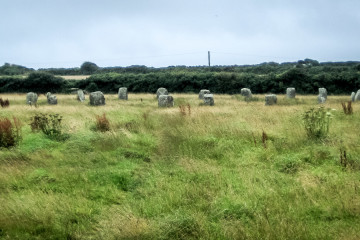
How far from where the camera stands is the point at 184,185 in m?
6.10

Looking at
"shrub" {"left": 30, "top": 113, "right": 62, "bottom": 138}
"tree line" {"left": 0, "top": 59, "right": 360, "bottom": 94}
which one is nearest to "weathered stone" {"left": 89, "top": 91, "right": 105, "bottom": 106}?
"shrub" {"left": 30, "top": 113, "right": 62, "bottom": 138}

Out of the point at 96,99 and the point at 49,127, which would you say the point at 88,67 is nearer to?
the point at 96,99

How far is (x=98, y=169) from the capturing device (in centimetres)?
736

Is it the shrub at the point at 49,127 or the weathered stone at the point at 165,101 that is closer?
the shrub at the point at 49,127

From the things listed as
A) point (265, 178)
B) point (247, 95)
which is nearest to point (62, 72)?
point (247, 95)

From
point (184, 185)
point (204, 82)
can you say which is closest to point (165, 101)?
point (184, 185)

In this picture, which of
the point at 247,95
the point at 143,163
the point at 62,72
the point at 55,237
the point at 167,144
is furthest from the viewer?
the point at 62,72

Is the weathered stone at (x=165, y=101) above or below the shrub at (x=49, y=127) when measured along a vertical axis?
below

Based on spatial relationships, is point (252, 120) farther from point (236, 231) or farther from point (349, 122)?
point (236, 231)

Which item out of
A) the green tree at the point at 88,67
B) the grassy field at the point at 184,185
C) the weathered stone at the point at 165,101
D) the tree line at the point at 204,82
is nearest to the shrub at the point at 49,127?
the grassy field at the point at 184,185

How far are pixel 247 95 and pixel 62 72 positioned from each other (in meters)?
67.0

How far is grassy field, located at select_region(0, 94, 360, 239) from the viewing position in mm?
4645

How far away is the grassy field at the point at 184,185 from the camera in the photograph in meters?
4.64

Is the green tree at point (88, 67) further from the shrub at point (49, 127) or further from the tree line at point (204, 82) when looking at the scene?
the shrub at point (49, 127)
